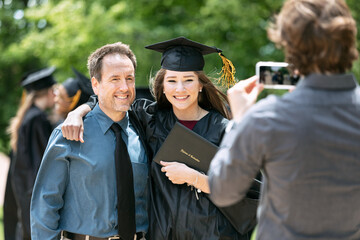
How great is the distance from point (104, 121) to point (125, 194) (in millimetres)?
491

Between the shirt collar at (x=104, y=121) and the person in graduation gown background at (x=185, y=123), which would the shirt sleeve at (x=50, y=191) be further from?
the shirt collar at (x=104, y=121)

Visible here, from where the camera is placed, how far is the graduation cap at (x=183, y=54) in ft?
10.4

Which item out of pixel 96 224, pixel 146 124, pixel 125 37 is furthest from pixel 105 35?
pixel 96 224

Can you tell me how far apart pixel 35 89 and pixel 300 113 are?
4819 millimetres

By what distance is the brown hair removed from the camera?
329 centimetres

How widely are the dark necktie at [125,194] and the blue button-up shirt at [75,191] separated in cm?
5

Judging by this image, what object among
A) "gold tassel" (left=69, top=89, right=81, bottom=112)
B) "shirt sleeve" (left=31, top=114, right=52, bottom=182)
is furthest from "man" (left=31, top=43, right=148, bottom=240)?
"shirt sleeve" (left=31, top=114, right=52, bottom=182)

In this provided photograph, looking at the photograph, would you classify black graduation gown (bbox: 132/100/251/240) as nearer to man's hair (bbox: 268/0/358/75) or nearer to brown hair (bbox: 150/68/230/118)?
brown hair (bbox: 150/68/230/118)

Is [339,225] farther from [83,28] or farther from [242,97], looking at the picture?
[83,28]

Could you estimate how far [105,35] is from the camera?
7594 mm

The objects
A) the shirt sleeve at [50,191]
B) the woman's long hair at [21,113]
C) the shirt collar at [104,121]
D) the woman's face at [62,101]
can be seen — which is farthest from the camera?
the woman's long hair at [21,113]

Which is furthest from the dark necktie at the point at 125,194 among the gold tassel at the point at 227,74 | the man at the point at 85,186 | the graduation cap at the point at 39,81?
the graduation cap at the point at 39,81

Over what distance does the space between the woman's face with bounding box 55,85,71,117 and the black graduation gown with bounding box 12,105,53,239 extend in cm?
Result: 21

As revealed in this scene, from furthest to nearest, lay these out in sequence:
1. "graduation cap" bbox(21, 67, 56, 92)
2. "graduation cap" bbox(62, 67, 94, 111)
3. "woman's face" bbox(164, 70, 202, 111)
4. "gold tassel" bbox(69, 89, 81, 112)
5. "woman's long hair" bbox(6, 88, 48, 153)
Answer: "graduation cap" bbox(21, 67, 56, 92)
"woman's long hair" bbox(6, 88, 48, 153)
"gold tassel" bbox(69, 89, 81, 112)
"graduation cap" bbox(62, 67, 94, 111)
"woman's face" bbox(164, 70, 202, 111)
